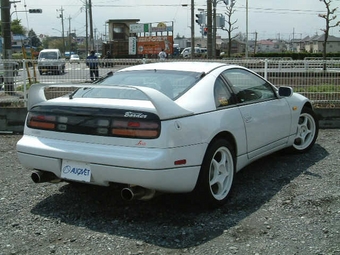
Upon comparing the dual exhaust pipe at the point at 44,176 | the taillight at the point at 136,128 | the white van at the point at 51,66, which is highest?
the white van at the point at 51,66

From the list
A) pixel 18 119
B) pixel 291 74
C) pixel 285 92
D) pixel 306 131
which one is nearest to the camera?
pixel 285 92

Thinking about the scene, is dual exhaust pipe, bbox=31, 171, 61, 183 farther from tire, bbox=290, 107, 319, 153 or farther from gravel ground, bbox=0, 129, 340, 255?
tire, bbox=290, 107, 319, 153

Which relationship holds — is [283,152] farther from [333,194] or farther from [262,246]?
[262,246]

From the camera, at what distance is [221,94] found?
4473mm

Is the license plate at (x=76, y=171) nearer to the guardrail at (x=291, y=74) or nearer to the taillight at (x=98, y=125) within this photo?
the taillight at (x=98, y=125)

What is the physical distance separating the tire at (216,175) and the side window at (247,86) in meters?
0.75

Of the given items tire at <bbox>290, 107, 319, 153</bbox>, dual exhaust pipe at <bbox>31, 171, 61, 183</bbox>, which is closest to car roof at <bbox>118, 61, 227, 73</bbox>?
dual exhaust pipe at <bbox>31, 171, 61, 183</bbox>

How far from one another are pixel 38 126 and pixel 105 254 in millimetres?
1506

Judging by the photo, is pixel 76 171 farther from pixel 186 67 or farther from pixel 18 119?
pixel 18 119

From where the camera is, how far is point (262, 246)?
3.39 metres

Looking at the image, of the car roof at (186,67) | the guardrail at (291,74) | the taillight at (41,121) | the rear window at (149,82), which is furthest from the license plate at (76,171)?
the guardrail at (291,74)

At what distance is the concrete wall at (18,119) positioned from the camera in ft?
27.8

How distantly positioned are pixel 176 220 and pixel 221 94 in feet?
4.58

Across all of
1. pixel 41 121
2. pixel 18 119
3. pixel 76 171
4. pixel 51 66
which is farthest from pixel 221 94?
pixel 51 66
